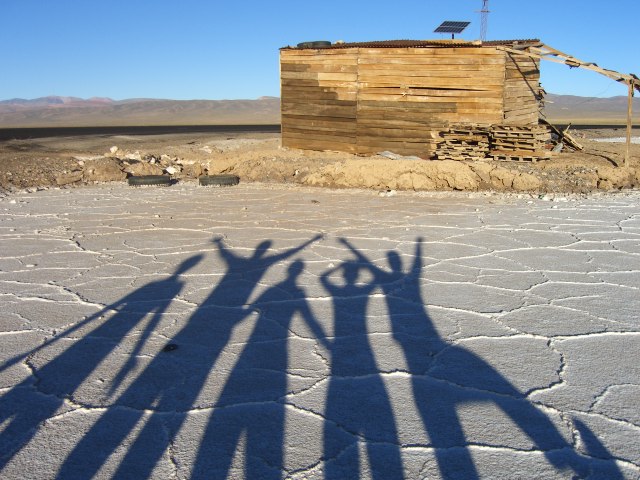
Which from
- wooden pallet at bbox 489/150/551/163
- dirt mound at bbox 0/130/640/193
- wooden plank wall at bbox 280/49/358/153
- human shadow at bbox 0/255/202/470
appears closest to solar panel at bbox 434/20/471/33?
wooden plank wall at bbox 280/49/358/153

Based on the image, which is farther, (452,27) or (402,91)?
(452,27)

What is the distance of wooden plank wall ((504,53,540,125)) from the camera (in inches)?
482

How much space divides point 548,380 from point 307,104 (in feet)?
39.0

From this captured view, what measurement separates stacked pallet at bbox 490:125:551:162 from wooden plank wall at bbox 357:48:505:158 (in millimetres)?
630

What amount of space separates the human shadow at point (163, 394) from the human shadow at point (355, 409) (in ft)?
2.17

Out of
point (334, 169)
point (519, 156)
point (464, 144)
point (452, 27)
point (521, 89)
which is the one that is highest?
point (452, 27)

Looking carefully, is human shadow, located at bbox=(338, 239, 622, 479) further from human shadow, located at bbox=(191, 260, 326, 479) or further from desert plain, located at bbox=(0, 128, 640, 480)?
human shadow, located at bbox=(191, 260, 326, 479)

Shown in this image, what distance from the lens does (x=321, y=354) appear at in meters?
3.35

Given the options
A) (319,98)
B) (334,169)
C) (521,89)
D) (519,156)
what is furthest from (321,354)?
(319,98)

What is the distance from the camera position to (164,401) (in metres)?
2.83

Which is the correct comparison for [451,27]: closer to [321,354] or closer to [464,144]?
[464,144]

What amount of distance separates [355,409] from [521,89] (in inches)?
454

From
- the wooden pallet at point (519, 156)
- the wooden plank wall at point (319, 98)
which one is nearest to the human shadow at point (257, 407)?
the wooden pallet at point (519, 156)

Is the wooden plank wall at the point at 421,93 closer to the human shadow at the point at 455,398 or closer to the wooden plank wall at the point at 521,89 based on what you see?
the wooden plank wall at the point at 521,89
